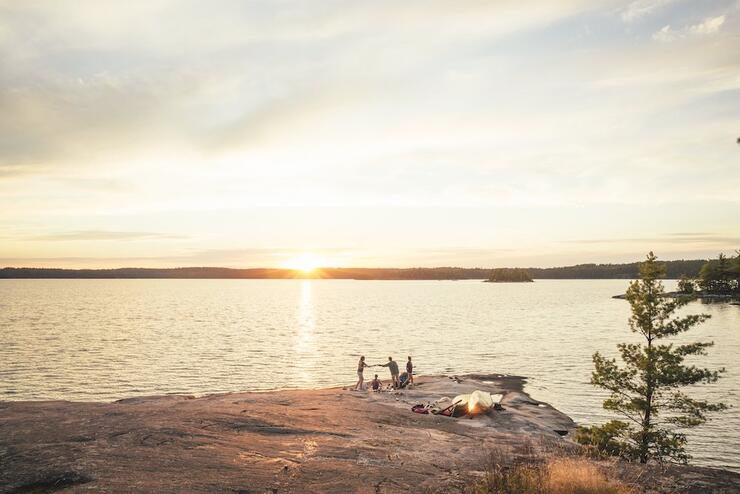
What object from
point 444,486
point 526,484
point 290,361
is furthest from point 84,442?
point 290,361

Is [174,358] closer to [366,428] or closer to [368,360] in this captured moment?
[368,360]

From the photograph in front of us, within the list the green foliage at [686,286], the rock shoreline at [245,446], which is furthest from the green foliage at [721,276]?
the rock shoreline at [245,446]

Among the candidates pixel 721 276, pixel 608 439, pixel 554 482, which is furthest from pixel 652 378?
pixel 721 276

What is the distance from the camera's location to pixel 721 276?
150125mm

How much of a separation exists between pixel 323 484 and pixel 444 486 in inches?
143

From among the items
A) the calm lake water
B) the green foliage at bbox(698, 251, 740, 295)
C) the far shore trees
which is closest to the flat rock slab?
the far shore trees

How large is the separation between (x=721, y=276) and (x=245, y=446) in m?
176

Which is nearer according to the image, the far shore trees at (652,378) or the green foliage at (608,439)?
the green foliage at (608,439)

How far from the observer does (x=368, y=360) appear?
188 ft

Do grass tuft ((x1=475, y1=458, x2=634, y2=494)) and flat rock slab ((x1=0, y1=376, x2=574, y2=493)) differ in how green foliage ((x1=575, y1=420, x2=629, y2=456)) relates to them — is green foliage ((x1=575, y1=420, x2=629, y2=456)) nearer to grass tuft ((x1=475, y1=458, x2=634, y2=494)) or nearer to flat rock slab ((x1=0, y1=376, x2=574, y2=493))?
flat rock slab ((x1=0, y1=376, x2=574, y2=493))

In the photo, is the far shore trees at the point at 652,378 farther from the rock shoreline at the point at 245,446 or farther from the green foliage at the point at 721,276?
the green foliage at the point at 721,276

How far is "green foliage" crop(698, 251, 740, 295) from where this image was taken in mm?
145625

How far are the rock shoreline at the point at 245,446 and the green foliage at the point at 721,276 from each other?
15078 centimetres

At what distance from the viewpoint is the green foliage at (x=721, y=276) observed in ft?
478
